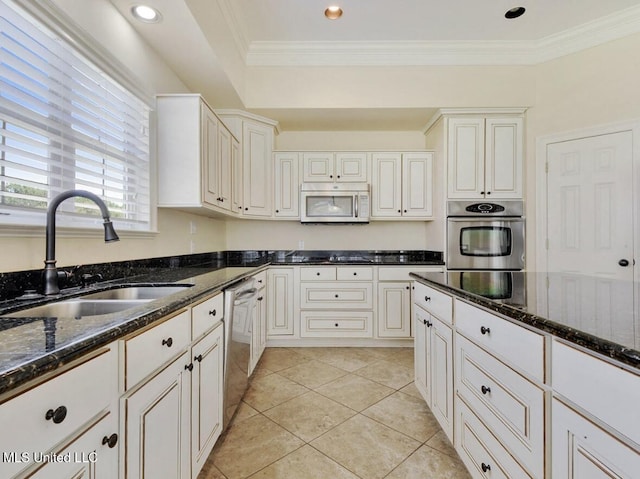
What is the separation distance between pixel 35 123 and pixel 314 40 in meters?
2.48

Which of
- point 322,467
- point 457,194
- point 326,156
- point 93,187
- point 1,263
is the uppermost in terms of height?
A: point 326,156

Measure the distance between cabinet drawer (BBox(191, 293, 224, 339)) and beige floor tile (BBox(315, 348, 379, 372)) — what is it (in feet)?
4.89

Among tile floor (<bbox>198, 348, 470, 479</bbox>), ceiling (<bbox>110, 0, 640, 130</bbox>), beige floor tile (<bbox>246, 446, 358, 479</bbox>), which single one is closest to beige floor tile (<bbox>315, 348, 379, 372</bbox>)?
tile floor (<bbox>198, 348, 470, 479</bbox>)

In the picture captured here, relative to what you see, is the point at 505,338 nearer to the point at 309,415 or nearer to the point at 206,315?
the point at 206,315

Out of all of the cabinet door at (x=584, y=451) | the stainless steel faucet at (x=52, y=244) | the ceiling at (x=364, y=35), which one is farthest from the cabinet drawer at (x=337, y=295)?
the cabinet door at (x=584, y=451)

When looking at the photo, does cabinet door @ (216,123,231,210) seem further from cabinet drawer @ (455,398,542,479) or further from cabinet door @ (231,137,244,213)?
cabinet drawer @ (455,398,542,479)

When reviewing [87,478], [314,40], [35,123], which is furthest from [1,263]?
[314,40]

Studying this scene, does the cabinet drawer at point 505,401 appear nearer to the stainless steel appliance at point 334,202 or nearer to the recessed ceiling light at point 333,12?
the stainless steel appliance at point 334,202

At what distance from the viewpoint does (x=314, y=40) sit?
9.41 ft

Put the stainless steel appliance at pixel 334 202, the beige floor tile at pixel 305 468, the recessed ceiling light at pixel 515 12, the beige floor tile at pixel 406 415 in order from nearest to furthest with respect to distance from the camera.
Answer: the beige floor tile at pixel 305 468, the beige floor tile at pixel 406 415, the recessed ceiling light at pixel 515 12, the stainless steel appliance at pixel 334 202

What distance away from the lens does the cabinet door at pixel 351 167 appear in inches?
130

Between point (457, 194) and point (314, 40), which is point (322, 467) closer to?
point (457, 194)

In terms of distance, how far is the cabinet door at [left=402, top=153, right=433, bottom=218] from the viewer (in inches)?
130

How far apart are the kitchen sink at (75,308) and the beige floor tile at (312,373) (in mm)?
1542
